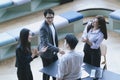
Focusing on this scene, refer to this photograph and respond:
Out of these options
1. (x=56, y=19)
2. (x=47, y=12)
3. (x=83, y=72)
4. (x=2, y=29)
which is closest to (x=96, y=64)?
(x=83, y=72)

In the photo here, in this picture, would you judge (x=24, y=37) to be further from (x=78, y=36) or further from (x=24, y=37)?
(x=78, y=36)

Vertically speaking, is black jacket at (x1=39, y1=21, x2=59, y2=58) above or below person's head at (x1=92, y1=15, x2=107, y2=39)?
below

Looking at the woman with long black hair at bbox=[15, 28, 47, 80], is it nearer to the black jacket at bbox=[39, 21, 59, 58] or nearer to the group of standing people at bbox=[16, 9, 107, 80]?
the group of standing people at bbox=[16, 9, 107, 80]

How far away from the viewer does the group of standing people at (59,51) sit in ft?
13.9

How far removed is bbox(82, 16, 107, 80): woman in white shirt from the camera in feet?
16.4

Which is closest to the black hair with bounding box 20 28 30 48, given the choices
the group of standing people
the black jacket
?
the group of standing people

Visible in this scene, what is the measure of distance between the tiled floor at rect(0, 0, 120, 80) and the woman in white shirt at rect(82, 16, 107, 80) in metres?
1.00

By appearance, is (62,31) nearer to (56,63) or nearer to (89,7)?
(89,7)

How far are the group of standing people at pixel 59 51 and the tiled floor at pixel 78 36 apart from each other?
0.98 meters

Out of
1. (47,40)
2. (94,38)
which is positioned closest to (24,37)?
(47,40)

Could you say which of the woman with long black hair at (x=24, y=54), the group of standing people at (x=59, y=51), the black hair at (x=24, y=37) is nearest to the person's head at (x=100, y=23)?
the group of standing people at (x=59, y=51)

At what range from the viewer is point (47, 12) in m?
4.85

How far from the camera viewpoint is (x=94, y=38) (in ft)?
16.8

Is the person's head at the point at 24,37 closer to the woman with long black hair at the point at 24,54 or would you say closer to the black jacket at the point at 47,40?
the woman with long black hair at the point at 24,54
